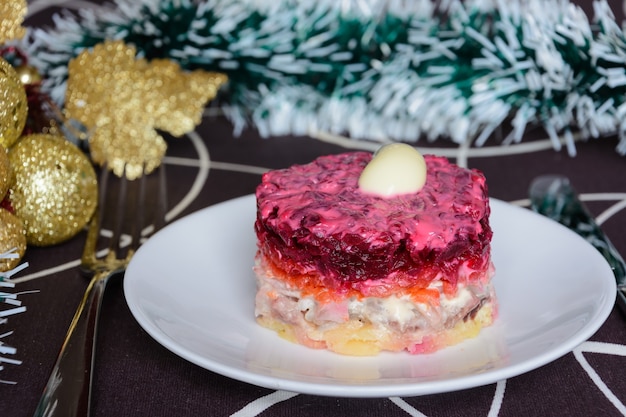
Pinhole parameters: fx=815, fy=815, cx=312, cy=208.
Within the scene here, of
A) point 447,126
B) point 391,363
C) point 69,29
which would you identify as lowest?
point 447,126

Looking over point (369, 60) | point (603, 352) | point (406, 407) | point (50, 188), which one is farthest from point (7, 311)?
point (369, 60)

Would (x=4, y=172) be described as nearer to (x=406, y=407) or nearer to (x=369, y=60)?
(x=406, y=407)

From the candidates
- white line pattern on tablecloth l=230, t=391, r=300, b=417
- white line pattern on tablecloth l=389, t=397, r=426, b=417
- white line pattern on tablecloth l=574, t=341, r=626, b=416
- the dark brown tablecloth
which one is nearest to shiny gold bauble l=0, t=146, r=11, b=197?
the dark brown tablecloth

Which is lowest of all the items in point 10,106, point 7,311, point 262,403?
point 262,403

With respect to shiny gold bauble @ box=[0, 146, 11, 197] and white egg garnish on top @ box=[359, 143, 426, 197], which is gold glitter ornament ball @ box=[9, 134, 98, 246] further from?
white egg garnish on top @ box=[359, 143, 426, 197]

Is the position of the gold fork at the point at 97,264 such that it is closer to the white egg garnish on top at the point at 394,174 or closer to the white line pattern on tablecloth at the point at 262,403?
the white line pattern on tablecloth at the point at 262,403

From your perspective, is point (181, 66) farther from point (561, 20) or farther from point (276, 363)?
point (276, 363)

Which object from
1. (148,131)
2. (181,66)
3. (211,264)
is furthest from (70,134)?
(211,264)

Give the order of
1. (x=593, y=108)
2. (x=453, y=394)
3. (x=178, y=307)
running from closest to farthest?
(x=453, y=394), (x=178, y=307), (x=593, y=108)

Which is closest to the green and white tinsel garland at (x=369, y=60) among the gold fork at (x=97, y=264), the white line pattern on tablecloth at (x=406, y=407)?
the gold fork at (x=97, y=264)
